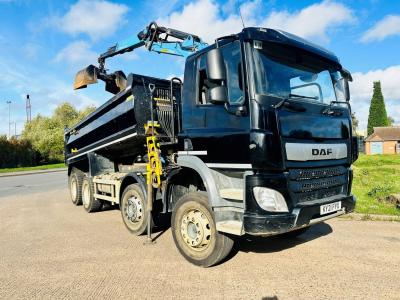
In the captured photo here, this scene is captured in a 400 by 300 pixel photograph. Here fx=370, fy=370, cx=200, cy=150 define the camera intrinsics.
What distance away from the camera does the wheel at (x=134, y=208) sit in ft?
20.5

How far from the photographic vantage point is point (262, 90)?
416 centimetres

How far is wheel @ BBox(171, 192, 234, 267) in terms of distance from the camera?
4566 millimetres

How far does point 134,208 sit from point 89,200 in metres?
2.98

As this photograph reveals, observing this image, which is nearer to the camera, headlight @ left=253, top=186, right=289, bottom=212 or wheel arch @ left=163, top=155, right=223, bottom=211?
headlight @ left=253, top=186, right=289, bottom=212

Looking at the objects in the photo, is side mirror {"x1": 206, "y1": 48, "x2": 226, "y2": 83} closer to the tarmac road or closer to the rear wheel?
the tarmac road

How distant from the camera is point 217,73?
4.15 metres

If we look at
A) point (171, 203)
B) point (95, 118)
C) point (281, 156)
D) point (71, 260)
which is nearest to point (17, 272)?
point (71, 260)

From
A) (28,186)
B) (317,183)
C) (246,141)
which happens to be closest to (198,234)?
(246,141)

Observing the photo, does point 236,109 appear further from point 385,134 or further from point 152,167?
point 385,134

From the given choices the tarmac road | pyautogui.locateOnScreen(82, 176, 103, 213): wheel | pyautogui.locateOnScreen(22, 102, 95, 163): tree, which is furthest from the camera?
pyautogui.locateOnScreen(22, 102, 95, 163): tree

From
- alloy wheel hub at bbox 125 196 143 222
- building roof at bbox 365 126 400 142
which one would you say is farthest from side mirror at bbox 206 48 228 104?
building roof at bbox 365 126 400 142

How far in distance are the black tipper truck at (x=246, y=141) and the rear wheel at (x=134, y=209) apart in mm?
60

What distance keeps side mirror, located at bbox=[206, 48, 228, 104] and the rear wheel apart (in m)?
2.52

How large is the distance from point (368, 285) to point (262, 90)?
→ 7.92 feet
